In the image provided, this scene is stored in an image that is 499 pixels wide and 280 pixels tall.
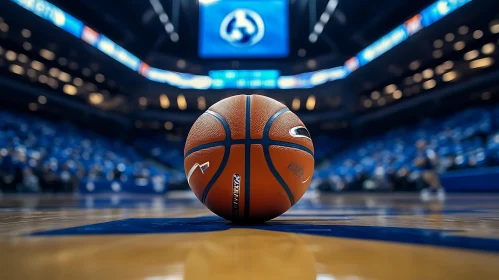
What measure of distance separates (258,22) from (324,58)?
22.2 ft

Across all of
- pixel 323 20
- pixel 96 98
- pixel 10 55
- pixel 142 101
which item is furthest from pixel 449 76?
pixel 10 55

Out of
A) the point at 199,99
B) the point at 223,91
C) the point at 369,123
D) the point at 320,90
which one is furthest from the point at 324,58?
the point at 199,99

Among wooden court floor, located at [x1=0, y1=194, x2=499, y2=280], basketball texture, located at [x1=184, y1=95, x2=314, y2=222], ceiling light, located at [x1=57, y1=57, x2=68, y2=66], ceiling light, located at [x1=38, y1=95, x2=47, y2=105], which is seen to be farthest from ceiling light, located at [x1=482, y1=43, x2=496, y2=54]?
ceiling light, located at [x1=38, y1=95, x2=47, y2=105]

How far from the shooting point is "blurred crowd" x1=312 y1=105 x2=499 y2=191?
29.1 feet

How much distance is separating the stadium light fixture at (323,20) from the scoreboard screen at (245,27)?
1.82 meters

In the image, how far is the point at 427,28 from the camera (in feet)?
36.6

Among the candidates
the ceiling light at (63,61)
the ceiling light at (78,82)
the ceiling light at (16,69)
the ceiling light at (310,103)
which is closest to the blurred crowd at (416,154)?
the ceiling light at (310,103)

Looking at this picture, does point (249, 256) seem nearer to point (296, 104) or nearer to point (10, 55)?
point (10, 55)

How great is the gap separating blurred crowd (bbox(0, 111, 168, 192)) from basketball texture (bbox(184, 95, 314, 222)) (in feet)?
30.4

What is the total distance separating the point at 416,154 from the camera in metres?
11.2

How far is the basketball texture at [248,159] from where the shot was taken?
1487mm

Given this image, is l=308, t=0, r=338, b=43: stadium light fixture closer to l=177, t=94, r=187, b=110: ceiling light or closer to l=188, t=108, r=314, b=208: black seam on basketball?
l=177, t=94, r=187, b=110: ceiling light

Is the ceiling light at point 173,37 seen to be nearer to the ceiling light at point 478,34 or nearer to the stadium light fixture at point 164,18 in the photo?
the stadium light fixture at point 164,18

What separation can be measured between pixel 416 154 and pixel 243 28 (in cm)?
830
